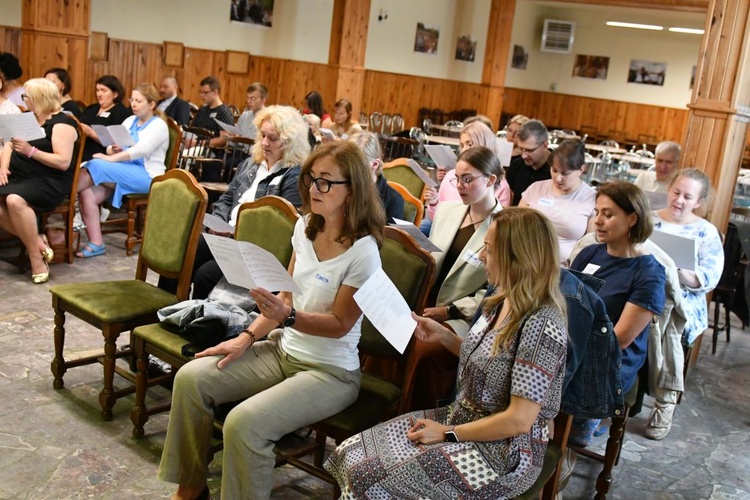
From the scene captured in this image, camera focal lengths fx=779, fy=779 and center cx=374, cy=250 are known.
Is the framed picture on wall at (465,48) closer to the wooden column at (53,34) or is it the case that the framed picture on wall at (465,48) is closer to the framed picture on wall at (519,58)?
the framed picture on wall at (519,58)

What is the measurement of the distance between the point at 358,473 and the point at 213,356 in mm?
735

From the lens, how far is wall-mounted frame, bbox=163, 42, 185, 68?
1146 centimetres

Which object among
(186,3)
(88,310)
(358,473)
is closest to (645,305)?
(358,473)

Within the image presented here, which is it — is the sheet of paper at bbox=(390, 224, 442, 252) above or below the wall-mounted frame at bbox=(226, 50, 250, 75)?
below

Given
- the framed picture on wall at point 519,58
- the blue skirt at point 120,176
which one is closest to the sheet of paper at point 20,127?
the blue skirt at point 120,176

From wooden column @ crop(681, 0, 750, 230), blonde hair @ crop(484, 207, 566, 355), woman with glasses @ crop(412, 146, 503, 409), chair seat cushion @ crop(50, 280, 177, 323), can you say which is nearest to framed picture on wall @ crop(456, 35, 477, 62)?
wooden column @ crop(681, 0, 750, 230)

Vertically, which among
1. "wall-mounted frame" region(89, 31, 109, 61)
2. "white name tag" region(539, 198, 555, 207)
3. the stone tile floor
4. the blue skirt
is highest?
"wall-mounted frame" region(89, 31, 109, 61)

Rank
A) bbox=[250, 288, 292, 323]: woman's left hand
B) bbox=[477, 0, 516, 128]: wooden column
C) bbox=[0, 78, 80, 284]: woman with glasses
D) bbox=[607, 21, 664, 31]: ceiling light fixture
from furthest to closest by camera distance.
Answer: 1. bbox=[607, 21, 664, 31]: ceiling light fixture
2. bbox=[477, 0, 516, 128]: wooden column
3. bbox=[0, 78, 80, 284]: woman with glasses
4. bbox=[250, 288, 292, 323]: woman's left hand

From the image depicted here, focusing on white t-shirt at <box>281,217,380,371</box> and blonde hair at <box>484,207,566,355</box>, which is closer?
blonde hair at <box>484,207,566,355</box>

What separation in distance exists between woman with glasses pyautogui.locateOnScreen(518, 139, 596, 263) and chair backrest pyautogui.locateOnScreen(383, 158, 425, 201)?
689 millimetres

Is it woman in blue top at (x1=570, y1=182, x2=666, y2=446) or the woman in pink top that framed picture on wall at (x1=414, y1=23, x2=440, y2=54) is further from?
woman in blue top at (x1=570, y1=182, x2=666, y2=446)

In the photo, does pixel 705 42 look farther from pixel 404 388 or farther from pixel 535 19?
pixel 535 19

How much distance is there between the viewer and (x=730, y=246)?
5.43m

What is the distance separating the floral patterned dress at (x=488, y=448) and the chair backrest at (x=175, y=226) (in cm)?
146
